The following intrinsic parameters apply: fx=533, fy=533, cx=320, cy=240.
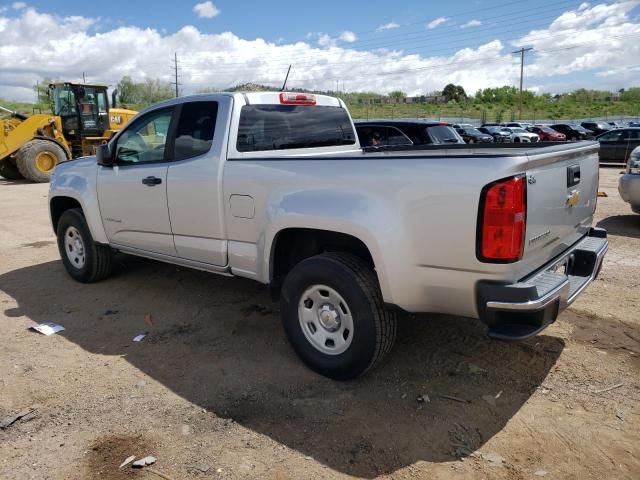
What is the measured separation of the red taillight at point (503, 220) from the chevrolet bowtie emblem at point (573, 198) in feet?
2.40

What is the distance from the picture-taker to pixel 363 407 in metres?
3.27

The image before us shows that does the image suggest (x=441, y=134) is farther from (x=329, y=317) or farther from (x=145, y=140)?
(x=329, y=317)

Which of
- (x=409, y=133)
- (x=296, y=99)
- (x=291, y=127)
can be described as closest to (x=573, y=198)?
(x=291, y=127)

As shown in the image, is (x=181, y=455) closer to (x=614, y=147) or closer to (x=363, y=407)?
(x=363, y=407)

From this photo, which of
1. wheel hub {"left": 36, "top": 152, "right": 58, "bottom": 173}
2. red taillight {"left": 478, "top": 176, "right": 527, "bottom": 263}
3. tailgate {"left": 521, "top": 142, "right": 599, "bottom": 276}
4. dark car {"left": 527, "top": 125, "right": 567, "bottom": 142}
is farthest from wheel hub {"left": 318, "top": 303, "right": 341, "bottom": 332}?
dark car {"left": 527, "top": 125, "right": 567, "bottom": 142}

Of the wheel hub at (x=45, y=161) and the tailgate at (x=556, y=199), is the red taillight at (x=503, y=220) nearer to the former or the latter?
the tailgate at (x=556, y=199)

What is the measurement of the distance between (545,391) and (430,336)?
104cm

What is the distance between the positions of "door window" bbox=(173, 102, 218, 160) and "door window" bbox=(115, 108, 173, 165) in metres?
0.22

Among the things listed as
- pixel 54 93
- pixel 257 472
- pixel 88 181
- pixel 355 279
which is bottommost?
pixel 257 472

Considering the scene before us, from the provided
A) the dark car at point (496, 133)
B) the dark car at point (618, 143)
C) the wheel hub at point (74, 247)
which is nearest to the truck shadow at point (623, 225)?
the wheel hub at point (74, 247)

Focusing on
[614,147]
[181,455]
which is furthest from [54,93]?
[614,147]

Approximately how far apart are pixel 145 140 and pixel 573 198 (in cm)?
361

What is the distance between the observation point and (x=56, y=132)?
16.8 m

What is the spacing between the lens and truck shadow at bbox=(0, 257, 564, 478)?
297 centimetres
